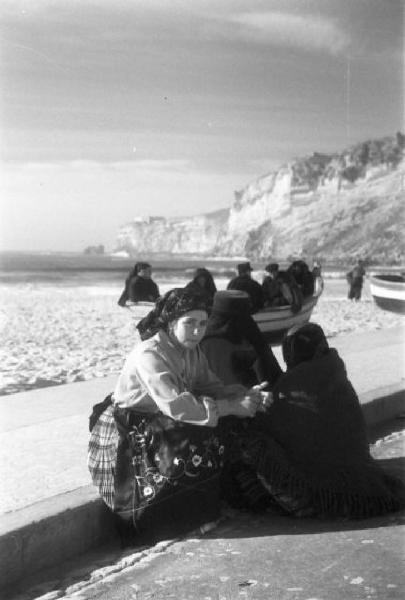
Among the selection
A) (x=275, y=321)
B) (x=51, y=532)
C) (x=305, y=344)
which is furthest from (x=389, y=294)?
(x=51, y=532)

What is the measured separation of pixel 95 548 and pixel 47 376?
6.09 m

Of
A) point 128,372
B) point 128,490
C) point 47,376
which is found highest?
point 128,372

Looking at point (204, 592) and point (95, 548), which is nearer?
point (204, 592)

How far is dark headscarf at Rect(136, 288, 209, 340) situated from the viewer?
4430 millimetres

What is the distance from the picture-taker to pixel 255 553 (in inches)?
165

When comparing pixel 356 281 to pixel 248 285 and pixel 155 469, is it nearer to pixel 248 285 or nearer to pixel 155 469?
pixel 248 285

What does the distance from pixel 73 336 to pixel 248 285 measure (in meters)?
4.84

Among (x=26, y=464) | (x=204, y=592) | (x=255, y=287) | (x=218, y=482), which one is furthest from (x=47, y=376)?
(x=204, y=592)

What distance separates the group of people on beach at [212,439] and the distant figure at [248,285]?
7179 mm

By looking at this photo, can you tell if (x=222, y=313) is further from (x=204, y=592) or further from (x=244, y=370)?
(x=204, y=592)

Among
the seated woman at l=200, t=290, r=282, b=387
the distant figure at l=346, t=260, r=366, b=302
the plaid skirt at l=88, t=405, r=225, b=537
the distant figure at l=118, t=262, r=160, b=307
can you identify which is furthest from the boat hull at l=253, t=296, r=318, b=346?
the distant figure at l=346, t=260, r=366, b=302

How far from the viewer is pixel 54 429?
647 cm

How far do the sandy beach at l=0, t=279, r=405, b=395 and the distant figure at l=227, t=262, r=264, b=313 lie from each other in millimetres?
1923

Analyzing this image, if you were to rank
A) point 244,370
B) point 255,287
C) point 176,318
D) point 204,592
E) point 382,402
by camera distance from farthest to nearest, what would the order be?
point 255,287, point 382,402, point 244,370, point 176,318, point 204,592
